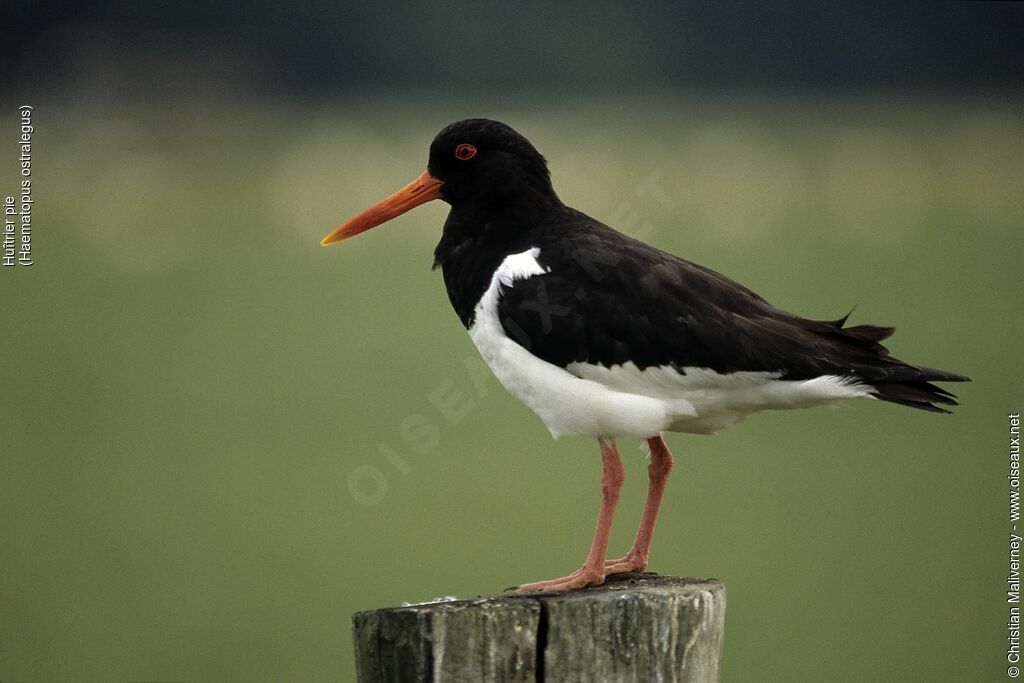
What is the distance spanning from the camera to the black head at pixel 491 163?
16.3ft

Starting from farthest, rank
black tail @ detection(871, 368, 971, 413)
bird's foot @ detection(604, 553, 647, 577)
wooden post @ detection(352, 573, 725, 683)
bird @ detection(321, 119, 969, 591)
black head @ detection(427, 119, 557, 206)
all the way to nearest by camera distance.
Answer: black head @ detection(427, 119, 557, 206) < bird's foot @ detection(604, 553, 647, 577) < bird @ detection(321, 119, 969, 591) < black tail @ detection(871, 368, 971, 413) < wooden post @ detection(352, 573, 725, 683)

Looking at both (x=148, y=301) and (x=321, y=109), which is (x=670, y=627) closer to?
(x=148, y=301)

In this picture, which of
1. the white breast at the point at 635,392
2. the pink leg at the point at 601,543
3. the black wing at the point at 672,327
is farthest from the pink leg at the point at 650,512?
the black wing at the point at 672,327

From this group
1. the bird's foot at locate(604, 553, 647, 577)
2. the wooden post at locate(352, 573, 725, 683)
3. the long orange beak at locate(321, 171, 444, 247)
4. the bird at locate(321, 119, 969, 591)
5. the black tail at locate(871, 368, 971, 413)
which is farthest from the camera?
the long orange beak at locate(321, 171, 444, 247)

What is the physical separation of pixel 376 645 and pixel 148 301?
1475 cm

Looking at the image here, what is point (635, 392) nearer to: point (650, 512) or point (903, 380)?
point (650, 512)

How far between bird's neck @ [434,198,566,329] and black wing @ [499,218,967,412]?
23cm

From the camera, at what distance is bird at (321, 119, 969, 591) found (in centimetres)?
433

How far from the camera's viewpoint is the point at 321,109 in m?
19.3

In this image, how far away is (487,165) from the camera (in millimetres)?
4996

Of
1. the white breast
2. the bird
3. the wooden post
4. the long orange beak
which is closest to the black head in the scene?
the long orange beak

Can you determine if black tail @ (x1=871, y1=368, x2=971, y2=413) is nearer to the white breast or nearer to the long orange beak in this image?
the white breast

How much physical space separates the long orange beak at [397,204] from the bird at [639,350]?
54 cm

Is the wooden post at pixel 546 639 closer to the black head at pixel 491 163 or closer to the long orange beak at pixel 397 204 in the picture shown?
the black head at pixel 491 163
